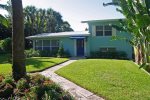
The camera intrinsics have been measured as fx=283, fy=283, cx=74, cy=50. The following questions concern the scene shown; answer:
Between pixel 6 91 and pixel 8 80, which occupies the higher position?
pixel 8 80

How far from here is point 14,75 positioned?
11.8 metres

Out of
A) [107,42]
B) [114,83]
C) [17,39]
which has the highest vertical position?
[107,42]

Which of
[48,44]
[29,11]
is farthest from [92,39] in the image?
[29,11]

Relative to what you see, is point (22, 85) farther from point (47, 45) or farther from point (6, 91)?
point (47, 45)

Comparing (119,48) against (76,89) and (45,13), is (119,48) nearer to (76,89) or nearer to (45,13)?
(76,89)

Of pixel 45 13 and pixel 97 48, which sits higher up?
pixel 45 13

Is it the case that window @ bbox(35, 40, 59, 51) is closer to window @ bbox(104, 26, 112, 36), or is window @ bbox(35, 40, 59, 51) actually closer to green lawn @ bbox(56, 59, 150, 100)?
window @ bbox(104, 26, 112, 36)

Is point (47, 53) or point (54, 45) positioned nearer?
point (47, 53)

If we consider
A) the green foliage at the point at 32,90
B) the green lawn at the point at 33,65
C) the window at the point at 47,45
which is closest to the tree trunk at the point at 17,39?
the green foliage at the point at 32,90

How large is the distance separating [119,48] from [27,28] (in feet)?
72.6

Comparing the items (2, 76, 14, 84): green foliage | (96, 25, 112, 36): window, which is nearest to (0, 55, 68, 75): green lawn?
(2, 76, 14, 84): green foliage

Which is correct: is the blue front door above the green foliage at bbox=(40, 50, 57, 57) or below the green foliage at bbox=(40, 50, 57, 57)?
above

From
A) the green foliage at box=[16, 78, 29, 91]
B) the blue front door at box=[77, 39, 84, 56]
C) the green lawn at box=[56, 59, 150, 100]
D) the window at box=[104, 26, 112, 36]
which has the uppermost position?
the window at box=[104, 26, 112, 36]

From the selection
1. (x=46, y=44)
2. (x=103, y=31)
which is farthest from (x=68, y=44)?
(x=103, y=31)
